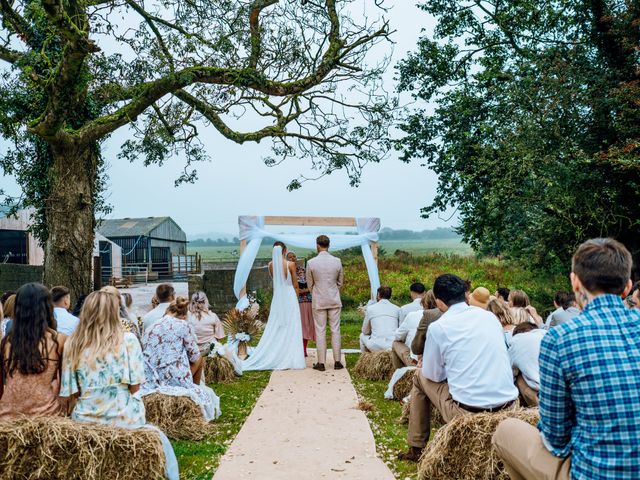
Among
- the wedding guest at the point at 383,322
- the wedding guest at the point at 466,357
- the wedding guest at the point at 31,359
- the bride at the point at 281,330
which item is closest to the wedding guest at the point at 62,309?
the wedding guest at the point at 31,359

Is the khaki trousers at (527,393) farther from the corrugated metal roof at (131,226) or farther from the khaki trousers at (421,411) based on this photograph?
the corrugated metal roof at (131,226)

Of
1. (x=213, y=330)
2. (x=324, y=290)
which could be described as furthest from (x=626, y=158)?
(x=213, y=330)

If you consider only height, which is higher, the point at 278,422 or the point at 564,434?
the point at 564,434

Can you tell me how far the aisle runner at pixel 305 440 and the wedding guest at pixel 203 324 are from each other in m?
1.05

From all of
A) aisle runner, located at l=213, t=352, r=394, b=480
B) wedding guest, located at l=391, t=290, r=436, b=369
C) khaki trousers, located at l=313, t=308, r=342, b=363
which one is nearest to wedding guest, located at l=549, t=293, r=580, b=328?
wedding guest, located at l=391, t=290, r=436, b=369

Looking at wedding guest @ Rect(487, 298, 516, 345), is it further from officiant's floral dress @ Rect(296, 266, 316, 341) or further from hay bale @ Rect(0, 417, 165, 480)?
officiant's floral dress @ Rect(296, 266, 316, 341)

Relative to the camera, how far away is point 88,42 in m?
8.89

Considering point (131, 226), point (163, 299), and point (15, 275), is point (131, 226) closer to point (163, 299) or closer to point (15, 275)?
point (15, 275)

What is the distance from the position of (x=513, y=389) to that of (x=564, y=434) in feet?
6.16

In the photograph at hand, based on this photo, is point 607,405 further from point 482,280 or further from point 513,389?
point 482,280

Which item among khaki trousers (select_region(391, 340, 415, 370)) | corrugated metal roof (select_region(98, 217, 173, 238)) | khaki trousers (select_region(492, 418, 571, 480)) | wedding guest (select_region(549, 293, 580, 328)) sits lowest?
khaki trousers (select_region(391, 340, 415, 370))

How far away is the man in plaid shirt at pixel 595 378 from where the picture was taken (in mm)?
2580

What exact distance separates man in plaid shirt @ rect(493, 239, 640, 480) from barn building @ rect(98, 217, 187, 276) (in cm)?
4110

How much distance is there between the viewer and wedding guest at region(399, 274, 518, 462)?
180 inches
